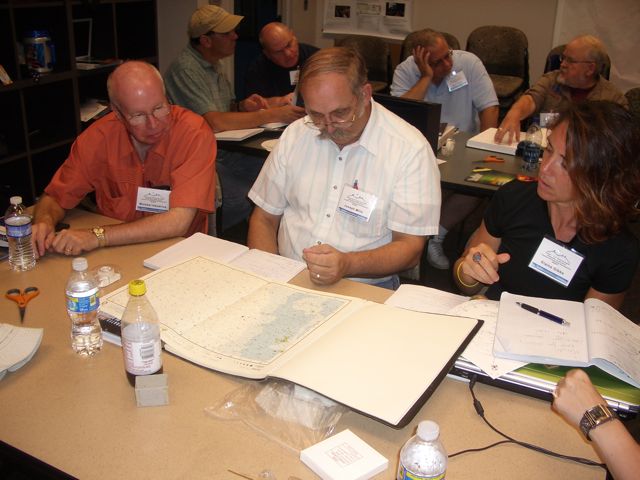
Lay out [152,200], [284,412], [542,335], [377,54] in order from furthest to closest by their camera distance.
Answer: [377,54] → [152,200] → [542,335] → [284,412]

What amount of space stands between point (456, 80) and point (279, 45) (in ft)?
4.02

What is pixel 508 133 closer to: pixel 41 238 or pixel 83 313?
pixel 41 238

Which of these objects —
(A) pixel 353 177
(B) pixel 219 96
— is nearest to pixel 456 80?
(B) pixel 219 96

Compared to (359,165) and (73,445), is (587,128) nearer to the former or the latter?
(359,165)

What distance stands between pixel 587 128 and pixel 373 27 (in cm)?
566

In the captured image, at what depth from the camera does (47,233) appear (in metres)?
1.92

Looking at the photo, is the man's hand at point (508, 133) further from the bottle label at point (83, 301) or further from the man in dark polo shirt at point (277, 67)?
the bottle label at point (83, 301)

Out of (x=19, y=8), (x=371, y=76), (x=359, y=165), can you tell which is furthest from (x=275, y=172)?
(x=371, y=76)

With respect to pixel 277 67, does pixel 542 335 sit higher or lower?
lower

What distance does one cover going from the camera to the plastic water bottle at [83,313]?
143 cm

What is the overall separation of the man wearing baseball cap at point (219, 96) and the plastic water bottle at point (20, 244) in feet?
5.96

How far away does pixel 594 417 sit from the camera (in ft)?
3.78

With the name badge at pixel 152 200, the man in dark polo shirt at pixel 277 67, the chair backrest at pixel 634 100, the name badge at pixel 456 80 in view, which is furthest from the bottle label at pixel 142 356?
the chair backrest at pixel 634 100

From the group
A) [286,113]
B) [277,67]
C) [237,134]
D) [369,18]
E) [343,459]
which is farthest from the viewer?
[369,18]
